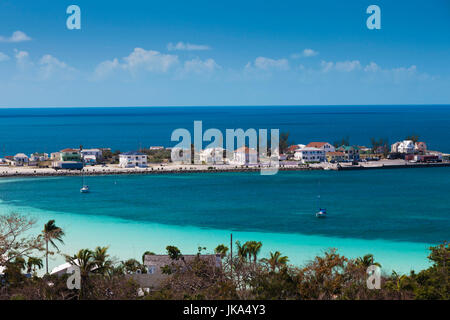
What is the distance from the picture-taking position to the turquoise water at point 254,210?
2497 cm

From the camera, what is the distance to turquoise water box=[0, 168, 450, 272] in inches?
983

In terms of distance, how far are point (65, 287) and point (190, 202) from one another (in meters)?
23.2

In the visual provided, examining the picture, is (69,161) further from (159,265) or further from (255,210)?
(159,265)

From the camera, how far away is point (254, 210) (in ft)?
111

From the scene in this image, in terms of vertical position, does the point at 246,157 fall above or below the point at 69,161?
above

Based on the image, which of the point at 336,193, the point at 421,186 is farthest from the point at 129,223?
the point at 421,186

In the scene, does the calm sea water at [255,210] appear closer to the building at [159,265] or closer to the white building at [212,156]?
the building at [159,265]

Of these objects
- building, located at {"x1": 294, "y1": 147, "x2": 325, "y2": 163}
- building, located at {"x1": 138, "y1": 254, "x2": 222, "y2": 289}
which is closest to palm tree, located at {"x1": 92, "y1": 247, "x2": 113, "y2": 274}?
building, located at {"x1": 138, "y1": 254, "x2": 222, "y2": 289}

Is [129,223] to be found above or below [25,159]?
below

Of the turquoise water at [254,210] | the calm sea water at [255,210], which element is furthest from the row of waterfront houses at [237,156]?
the turquoise water at [254,210]

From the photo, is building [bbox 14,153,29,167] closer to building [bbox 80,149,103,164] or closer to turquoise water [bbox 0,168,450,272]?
building [bbox 80,149,103,164]

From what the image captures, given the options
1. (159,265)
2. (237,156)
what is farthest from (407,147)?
(159,265)
